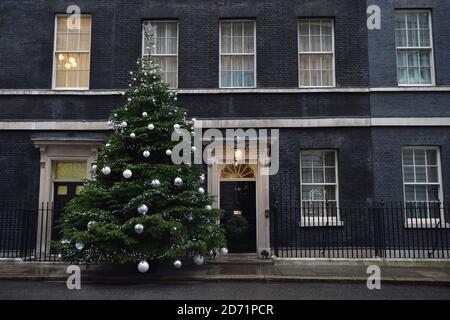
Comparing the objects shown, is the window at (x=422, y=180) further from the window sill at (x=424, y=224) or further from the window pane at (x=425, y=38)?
the window pane at (x=425, y=38)

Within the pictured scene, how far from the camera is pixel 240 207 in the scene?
13.8 metres

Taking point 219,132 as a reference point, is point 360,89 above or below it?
above

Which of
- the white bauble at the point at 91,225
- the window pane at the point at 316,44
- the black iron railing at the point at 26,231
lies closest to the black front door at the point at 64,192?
the black iron railing at the point at 26,231

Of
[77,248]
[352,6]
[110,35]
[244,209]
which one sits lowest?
[77,248]

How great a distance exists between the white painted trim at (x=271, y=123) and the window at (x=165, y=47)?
6.61ft

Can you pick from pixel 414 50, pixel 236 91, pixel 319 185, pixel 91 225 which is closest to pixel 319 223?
pixel 319 185

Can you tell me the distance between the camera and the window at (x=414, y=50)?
14.1 meters

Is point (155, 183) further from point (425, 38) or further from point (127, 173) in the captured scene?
point (425, 38)

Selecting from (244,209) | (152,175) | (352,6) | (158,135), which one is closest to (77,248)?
(152,175)

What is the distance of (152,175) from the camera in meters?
10.4

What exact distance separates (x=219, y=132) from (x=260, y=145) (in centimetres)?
137

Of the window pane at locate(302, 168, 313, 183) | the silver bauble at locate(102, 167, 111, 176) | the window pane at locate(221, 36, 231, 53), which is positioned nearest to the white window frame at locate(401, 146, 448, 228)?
the window pane at locate(302, 168, 313, 183)

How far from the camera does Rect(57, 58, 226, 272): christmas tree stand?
9875 millimetres

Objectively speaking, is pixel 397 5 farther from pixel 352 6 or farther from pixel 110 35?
pixel 110 35
